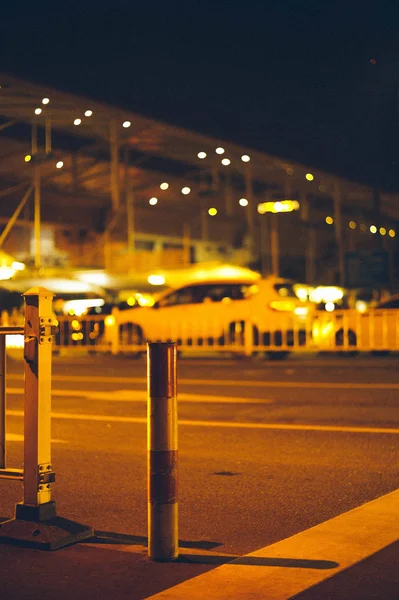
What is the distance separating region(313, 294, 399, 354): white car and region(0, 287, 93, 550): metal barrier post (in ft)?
53.2

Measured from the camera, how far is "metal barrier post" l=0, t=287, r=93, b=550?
221 inches

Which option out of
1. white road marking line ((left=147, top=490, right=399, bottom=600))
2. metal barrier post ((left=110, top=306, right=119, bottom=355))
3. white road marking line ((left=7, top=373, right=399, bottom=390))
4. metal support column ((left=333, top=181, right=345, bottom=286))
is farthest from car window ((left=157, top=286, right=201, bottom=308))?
white road marking line ((left=147, top=490, right=399, bottom=600))

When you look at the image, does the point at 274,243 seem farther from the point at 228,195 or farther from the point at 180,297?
the point at 180,297

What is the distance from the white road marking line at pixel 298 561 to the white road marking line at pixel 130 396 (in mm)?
6796

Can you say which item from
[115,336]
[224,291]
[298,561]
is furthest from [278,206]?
[298,561]

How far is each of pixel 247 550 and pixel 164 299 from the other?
19.9m

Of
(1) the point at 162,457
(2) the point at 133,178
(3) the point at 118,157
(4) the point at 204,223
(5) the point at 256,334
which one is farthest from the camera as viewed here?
(4) the point at 204,223

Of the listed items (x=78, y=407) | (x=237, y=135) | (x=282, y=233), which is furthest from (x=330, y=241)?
(x=78, y=407)

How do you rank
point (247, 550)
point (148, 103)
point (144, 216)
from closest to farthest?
point (247, 550) < point (148, 103) < point (144, 216)

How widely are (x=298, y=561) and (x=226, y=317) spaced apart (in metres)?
18.7

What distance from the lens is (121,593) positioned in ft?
15.6

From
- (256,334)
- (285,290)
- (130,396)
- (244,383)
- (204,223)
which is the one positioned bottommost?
(130,396)

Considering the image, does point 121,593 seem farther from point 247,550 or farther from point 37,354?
point 37,354

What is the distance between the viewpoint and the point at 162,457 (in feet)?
17.4
